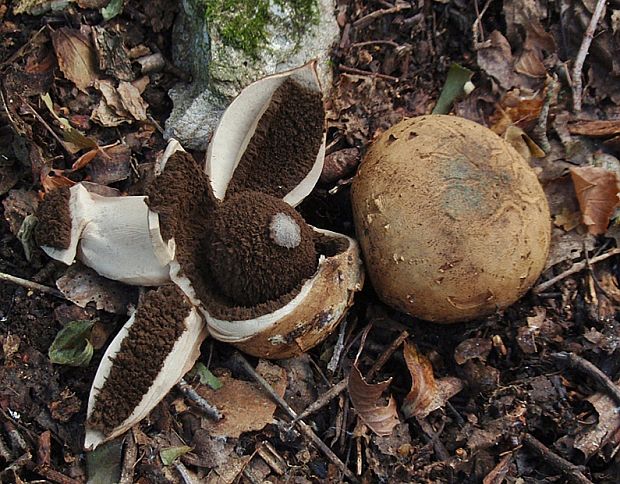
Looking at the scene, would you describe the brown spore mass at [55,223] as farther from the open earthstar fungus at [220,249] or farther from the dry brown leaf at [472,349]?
the dry brown leaf at [472,349]

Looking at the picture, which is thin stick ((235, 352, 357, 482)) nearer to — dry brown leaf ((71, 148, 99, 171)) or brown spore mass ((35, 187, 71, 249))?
brown spore mass ((35, 187, 71, 249))

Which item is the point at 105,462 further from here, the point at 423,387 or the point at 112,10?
the point at 112,10

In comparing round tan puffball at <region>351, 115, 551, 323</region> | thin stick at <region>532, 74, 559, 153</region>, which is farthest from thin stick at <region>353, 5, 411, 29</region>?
round tan puffball at <region>351, 115, 551, 323</region>

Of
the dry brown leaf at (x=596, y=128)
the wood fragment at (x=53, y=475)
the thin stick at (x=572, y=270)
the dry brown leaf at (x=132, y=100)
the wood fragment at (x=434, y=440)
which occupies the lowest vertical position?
the wood fragment at (x=434, y=440)

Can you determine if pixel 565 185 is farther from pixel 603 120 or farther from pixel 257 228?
pixel 257 228

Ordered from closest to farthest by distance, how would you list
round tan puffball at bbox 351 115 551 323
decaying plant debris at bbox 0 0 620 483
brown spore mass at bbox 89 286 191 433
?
brown spore mass at bbox 89 286 191 433 → round tan puffball at bbox 351 115 551 323 → decaying plant debris at bbox 0 0 620 483

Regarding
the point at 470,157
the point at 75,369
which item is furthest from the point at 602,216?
the point at 75,369

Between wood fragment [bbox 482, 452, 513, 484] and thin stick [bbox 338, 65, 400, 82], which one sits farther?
thin stick [bbox 338, 65, 400, 82]

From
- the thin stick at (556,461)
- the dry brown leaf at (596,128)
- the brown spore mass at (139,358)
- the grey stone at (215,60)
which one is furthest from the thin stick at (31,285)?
the dry brown leaf at (596,128)
